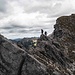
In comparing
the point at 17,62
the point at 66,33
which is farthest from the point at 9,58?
the point at 66,33

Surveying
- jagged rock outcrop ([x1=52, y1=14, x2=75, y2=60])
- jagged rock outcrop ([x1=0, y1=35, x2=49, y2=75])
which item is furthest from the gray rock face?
jagged rock outcrop ([x1=52, y1=14, x2=75, y2=60])

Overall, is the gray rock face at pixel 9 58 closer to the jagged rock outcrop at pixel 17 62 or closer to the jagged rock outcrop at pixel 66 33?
the jagged rock outcrop at pixel 17 62

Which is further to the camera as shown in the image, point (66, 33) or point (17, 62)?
point (66, 33)

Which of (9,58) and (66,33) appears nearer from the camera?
(9,58)

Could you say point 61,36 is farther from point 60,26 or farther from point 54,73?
point 54,73

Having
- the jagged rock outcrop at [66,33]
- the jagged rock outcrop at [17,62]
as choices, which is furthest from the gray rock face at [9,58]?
the jagged rock outcrop at [66,33]

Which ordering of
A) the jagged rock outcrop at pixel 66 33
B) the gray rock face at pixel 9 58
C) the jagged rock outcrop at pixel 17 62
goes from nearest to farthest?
the jagged rock outcrop at pixel 17 62
the gray rock face at pixel 9 58
the jagged rock outcrop at pixel 66 33

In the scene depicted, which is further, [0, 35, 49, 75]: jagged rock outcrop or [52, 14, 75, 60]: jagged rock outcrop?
[52, 14, 75, 60]: jagged rock outcrop

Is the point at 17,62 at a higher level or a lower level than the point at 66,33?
lower

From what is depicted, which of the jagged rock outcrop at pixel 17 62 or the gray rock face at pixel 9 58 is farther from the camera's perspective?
the gray rock face at pixel 9 58

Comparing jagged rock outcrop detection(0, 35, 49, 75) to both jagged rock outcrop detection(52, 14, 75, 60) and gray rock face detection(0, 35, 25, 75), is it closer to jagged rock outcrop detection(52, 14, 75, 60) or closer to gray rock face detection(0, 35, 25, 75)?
gray rock face detection(0, 35, 25, 75)

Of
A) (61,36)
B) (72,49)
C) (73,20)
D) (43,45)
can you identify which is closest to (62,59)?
(43,45)

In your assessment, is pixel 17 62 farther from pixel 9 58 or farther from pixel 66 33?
pixel 66 33

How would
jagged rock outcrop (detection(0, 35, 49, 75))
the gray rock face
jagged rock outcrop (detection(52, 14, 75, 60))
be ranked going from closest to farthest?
jagged rock outcrop (detection(0, 35, 49, 75))
the gray rock face
jagged rock outcrop (detection(52, 14, 75, 60))
